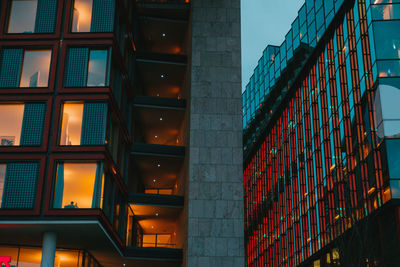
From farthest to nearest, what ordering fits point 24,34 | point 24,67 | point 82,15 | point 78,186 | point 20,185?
point 82,15
point 24,34
point 24,67
point 20,185
point 78,186

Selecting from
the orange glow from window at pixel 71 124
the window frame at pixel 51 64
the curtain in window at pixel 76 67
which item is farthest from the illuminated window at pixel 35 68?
the orange glow from window at pixel 71 124

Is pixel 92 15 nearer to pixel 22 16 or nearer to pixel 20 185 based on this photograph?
pixel 22 16

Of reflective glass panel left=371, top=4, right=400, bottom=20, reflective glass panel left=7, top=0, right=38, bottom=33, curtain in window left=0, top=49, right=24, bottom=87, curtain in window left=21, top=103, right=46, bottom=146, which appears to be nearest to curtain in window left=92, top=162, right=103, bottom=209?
curtain in window left=21, top=103, right=46, bottom=146

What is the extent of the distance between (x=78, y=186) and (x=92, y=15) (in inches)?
458

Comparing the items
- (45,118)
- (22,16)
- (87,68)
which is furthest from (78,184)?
(22,16)

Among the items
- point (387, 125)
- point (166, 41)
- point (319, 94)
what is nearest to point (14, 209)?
point (166, 41)

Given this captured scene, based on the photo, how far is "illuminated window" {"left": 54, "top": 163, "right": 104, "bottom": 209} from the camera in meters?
32.0

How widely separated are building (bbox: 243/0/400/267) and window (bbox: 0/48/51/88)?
19.4 m

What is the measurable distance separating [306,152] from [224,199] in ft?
92.0

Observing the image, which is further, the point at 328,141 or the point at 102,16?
the point at 328,141

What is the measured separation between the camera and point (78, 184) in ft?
→ 106

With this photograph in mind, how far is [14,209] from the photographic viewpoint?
1251 inches

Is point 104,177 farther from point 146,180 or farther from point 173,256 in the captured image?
point 146,180

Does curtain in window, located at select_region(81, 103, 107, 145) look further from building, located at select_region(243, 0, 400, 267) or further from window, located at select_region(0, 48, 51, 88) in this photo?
building, located at select_region(243, 0, 400, 267)
